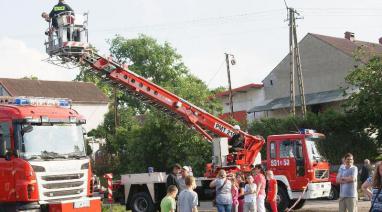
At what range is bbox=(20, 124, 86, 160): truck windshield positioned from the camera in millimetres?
14422

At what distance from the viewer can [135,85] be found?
20.8 meters

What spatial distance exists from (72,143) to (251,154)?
7.90m

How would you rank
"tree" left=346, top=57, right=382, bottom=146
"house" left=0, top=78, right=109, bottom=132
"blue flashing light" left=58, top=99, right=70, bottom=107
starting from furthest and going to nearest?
1. "house" left=0, top=78, right=109, bottom=132
2. "tree" left=346, top=57, right=382, bottom=146
3. "blue flashing light" left=58, top=99, right=70, bottom=107

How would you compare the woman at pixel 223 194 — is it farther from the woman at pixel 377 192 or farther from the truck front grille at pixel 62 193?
the woman at pixel 377 192

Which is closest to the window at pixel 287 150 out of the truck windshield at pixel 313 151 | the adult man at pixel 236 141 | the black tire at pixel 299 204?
the truck windshield at pixel 313 151

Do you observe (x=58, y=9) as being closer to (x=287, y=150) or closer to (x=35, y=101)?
(x=35, y=101)

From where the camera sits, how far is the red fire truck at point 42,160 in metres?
14.2

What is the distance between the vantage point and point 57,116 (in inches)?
604

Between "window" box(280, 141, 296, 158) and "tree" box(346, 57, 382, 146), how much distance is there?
11163 mm

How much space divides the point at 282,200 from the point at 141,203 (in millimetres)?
4556

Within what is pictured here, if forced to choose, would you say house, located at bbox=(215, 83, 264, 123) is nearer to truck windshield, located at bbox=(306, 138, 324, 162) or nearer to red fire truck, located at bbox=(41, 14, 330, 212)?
red fire truck, located at bbox=(41, 14, 330, 212)

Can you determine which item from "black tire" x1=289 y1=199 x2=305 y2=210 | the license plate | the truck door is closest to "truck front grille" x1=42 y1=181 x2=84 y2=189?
the license plate

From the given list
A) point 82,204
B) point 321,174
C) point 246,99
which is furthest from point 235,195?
point 246,99

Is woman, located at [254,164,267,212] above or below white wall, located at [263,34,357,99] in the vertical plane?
below
